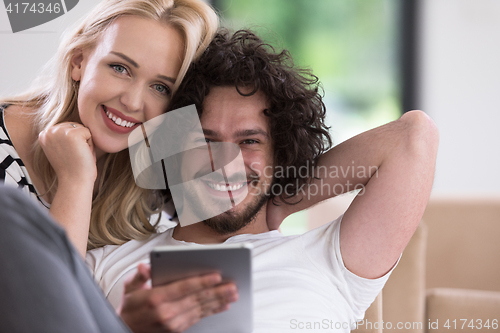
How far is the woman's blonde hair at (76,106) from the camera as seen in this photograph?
121 cm

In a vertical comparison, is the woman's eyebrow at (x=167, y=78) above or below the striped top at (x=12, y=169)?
above

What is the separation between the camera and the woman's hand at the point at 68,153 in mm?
1118

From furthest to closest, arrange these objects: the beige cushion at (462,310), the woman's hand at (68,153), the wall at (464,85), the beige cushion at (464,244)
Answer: the wall at (464,85) < the beige cushion at (464,244) < the beige cushion at (462,310) < the woman's hand at (68,153)

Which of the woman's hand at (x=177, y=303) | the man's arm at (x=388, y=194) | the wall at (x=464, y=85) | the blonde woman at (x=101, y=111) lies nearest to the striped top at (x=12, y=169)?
the blonde woman at (x=101, y=111)

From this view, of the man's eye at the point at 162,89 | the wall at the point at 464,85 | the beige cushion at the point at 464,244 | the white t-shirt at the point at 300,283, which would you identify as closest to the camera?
the white t-shirt at the point at 300,283

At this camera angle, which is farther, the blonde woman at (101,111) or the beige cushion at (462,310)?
the beige cushion at (462,310)

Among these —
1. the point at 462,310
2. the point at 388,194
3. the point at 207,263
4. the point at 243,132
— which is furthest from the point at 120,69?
the point at 462,310

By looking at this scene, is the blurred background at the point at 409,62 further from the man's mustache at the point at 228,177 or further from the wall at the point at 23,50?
the man's mustache at the point at 228,177

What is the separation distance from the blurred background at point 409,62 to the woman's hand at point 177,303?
2.04 meters

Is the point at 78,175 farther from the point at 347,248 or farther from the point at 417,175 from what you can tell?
the point at 417,175

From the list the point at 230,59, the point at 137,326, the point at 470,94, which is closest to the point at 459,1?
the point at 470,94

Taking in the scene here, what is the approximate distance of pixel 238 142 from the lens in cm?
118

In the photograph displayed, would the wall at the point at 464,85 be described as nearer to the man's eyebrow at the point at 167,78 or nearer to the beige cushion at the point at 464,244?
the beige cushion at the point at 464,244

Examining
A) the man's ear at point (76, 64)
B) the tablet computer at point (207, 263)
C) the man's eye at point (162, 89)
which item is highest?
the man's ear at point (76, 64)
